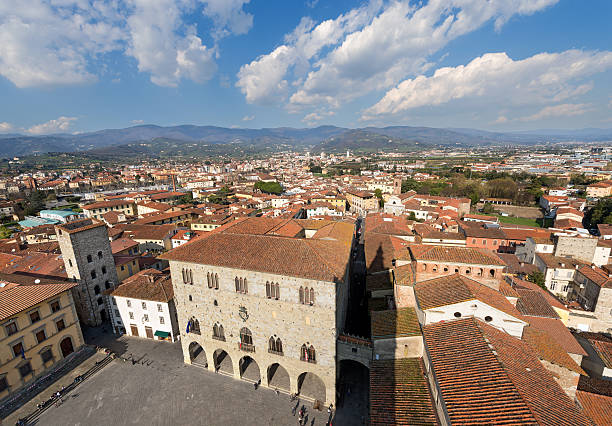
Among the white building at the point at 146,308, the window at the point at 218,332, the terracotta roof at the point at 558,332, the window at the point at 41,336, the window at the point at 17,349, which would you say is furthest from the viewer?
the white building at the point at 146,308

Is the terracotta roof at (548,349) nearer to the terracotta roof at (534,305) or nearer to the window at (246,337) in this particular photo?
the terracotta roof at (534,305)

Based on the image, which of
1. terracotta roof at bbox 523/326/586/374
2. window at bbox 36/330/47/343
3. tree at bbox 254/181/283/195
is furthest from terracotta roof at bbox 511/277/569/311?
tree at bbox 254/181/283/195

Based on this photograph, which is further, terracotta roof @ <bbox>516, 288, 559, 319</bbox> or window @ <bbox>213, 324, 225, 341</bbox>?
terracotta roof @ <bbox>516, 288, 559, 319</bbox>

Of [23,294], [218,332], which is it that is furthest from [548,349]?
[23,294]

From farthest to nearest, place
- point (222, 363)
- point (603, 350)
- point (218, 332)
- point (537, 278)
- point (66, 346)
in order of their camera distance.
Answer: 1. point (537, 278)
2. point (66, 346)
3. point (222, 363)
4. point (218, 332)
5. point (603, 350)

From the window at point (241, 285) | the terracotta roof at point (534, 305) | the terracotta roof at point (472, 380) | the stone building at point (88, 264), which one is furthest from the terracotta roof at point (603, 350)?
the stone building at point (88, 264)

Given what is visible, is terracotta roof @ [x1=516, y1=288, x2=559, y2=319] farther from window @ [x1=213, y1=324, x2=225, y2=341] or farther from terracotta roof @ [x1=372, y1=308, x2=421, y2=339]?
window @ [x1=213, y1=324, x2=225, y2=341]

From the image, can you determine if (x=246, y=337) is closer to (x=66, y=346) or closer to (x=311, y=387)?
(x=311, y=387)
